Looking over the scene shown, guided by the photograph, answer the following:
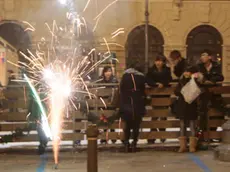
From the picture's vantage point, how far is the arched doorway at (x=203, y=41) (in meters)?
24.2

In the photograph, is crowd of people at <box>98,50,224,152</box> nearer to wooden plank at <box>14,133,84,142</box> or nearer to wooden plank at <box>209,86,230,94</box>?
wooden plank at <box>209,86,230,94</box>

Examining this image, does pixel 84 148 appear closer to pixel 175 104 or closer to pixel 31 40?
pixel 175 104

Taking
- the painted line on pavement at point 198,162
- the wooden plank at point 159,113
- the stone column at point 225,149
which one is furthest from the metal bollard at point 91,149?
the wooden plank at point 159,113

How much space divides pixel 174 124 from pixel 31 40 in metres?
13.8

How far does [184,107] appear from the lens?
404 inches

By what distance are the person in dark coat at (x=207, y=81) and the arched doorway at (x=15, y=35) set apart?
1407 cm

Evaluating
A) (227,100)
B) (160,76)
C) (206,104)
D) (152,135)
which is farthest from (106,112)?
(227,100)

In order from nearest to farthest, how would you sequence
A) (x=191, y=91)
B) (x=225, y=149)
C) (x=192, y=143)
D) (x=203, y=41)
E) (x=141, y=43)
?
(x=225, y=149) < (x=191, y=91) < (x=192, y=143) < (x=141, y=43) < (x=203, y=41)

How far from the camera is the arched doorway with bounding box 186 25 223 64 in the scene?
79.4 ft

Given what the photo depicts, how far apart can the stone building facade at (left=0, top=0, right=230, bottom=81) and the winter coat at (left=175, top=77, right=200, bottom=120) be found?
12929 mm

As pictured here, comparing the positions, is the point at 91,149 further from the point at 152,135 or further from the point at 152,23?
the point at 152,23

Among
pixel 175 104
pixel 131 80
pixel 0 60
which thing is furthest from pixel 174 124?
pixel 0 60

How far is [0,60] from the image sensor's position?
71.4 feet

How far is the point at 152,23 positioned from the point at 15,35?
6144 millimetres
